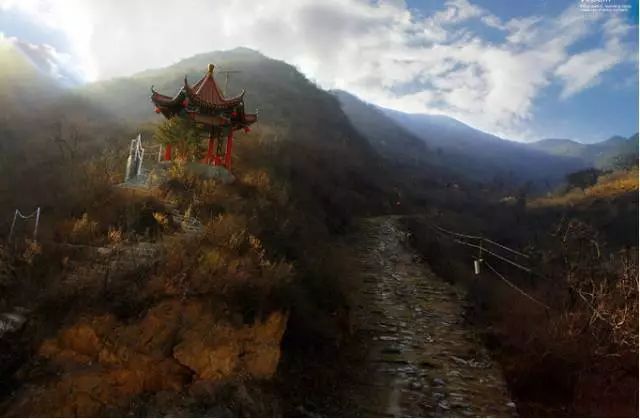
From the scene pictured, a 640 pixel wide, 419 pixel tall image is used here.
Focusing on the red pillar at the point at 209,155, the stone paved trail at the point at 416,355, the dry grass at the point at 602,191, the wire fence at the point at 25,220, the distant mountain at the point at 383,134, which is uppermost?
the distant mountain at the point at 383,134

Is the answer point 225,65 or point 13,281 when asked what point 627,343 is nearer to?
point 13,281

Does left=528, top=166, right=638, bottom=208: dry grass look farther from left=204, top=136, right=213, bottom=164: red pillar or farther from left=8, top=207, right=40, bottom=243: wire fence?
left=8, top=207, right=40, bottom=243: wire fence

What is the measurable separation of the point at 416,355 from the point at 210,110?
8.77 m

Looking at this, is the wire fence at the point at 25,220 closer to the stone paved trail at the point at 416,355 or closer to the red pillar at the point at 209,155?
the red pillar at the point at 209,155

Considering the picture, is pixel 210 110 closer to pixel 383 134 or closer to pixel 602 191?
pixel 602 191

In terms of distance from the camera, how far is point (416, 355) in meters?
7.96

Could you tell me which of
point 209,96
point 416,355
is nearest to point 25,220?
point 209,96

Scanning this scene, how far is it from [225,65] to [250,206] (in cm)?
3900

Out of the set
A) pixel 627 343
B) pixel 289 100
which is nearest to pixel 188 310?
pixel 627 343

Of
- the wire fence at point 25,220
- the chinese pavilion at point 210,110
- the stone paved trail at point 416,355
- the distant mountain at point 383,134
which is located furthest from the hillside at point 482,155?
the wire fence at point 25,220

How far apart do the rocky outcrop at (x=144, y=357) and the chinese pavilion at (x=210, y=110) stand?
7839mm

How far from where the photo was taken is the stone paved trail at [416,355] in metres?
6.40

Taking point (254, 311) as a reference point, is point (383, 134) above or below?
above

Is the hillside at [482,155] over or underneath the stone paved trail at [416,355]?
over
